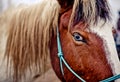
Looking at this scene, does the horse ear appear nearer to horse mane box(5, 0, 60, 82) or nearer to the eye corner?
horse mane box(5, 0, 60, 82)

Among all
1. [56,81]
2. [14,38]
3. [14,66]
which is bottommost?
[56,81]

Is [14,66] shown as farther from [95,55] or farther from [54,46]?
[95,55]

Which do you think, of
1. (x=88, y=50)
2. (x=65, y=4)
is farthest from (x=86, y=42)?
(x=65, y=4)

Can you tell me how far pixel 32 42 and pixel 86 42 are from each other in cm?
24

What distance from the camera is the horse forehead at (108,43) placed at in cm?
106

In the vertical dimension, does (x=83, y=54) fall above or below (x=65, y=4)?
below

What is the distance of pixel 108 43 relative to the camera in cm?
107

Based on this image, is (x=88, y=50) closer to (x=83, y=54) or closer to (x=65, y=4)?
(x=83, y=54)

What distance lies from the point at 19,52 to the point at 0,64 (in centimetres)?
10

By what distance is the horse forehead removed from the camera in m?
1.06

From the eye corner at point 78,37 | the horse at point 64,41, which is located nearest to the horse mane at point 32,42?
the horse at point 64,41

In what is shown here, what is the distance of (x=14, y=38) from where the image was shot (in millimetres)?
1185

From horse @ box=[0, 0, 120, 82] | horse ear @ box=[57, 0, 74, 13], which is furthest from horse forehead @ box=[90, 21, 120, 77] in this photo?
horse ear @ box=[57, 0, 74, 13]

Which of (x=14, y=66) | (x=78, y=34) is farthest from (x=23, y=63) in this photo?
(x=78, y=34)
